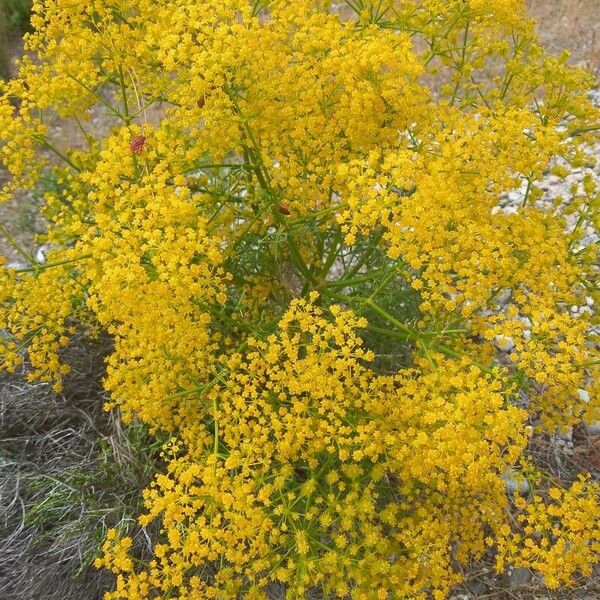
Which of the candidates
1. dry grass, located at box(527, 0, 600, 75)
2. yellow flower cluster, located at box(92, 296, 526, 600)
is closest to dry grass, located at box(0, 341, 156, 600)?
yellow flower cluster, located at box(92, 296, 526, 600)

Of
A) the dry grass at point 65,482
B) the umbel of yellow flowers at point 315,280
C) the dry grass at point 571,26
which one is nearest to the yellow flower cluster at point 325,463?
the umbel of yellow flowers at point 315,280

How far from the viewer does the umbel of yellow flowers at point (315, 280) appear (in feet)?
7.80

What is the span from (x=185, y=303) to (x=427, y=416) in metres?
1.02

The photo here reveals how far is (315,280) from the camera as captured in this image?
327 cm

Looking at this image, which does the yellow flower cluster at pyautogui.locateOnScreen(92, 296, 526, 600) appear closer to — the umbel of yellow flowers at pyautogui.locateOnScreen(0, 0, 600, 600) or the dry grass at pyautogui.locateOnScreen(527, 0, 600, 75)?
the umbel of yellow flowers at pyautogui.locateOnScreen(0, 0, 600, 600)

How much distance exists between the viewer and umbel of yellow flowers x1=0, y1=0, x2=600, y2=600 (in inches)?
93.7

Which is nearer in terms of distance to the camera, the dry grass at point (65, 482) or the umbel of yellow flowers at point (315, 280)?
the umbel of yellow flowers at point (315, 280)

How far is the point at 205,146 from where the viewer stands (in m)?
2.79

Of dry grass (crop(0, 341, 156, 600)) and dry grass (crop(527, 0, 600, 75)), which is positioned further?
dry grass (crop(527, 0, 600, 75))

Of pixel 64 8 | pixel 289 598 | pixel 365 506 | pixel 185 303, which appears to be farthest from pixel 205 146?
pixel 289 598

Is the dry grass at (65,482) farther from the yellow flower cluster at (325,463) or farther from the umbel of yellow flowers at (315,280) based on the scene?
the yellow flower cluster at (325,463)

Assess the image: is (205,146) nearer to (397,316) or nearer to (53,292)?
(53,292)

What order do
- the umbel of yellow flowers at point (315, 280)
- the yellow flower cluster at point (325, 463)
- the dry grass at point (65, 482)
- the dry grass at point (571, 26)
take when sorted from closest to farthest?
1. the yellow flower cluster at point (325, 463)
2. the umbel of yellow flowers at point (315, 280)
3. the dry grass at point (65, 482)
4. the dry grass at point (571, 26)

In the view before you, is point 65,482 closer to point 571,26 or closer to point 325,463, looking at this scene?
point 325,463
